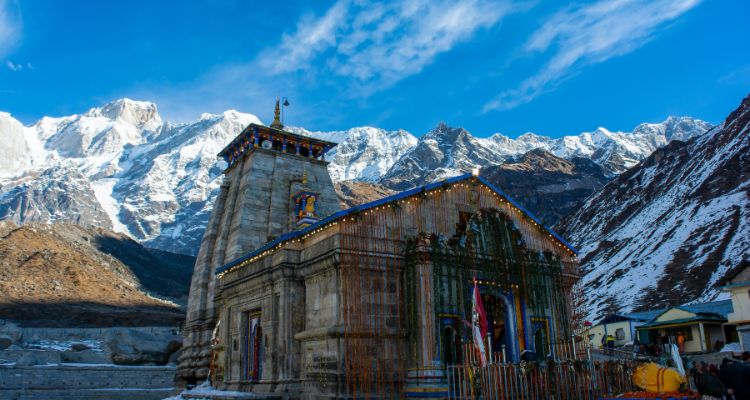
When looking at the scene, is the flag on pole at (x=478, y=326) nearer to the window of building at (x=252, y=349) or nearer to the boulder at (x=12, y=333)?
the window of building at (x=252, y=349)

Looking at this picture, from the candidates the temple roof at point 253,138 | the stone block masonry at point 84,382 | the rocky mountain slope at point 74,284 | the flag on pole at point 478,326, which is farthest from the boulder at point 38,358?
the flag on pole at point 478,326

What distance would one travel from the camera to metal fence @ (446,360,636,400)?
1716 centimetres

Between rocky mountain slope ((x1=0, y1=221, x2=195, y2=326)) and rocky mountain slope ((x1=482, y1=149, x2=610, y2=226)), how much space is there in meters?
91.3

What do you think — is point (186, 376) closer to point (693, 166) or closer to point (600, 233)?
point (600, 233)

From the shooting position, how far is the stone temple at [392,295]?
20553 millimetres

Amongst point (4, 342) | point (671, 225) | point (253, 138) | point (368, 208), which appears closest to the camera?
point (368, 208)

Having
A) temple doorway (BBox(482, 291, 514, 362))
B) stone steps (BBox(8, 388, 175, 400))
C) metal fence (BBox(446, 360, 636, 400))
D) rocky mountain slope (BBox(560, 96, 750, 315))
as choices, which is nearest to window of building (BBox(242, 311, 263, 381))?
metal fence (BBox(446, 360, 636, 400))

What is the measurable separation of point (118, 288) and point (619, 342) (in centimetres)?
8016

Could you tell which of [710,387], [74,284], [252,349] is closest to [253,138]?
[252,349]

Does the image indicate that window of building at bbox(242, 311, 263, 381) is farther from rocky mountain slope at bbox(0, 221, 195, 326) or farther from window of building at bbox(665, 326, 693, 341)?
rocky mountain slope at bbox(0, 221, 195, 326)

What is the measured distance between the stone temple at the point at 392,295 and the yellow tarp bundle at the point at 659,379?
6031 mm

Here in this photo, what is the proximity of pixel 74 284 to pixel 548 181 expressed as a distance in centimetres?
12776

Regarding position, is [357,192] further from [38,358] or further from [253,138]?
[253,138]

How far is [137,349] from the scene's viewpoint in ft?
160
